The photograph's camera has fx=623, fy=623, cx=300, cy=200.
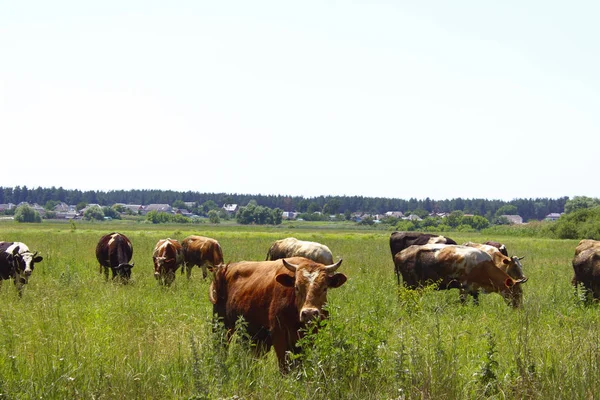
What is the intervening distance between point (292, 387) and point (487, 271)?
897 cm

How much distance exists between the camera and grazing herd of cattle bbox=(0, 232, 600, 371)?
6.95 meters

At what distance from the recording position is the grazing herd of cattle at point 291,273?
22.8 ft

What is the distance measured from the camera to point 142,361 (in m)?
6.91

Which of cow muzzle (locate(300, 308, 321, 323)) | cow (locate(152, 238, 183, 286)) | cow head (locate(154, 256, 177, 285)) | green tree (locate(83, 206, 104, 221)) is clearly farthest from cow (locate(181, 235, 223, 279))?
green tree (locate(83, 206, 104, 221))

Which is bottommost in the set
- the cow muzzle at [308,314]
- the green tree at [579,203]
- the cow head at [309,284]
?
the cow muzzle at [308,314]

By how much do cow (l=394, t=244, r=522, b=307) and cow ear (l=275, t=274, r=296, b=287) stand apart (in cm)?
731

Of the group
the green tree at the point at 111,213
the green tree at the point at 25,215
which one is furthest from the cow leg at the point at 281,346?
the green tree at the point at 111,213

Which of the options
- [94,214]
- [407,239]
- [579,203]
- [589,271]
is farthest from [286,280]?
[94,214]

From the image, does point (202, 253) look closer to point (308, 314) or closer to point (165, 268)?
point (165, 268)

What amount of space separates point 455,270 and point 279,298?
8.33 m

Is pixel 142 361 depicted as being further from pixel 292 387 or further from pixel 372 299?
pixel 372 299

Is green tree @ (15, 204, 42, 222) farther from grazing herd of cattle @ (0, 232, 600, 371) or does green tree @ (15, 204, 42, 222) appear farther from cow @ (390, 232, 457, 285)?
cow @ (390, 232, 457, 285)

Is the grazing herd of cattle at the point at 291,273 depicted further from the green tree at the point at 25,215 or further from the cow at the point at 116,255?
the green tree at the point at 25,215

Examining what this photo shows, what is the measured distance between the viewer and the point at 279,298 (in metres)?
7.10
